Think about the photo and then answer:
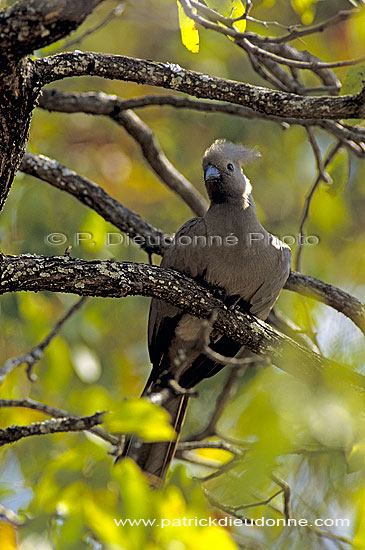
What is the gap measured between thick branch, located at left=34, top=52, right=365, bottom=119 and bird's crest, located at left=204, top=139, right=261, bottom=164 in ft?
4.32

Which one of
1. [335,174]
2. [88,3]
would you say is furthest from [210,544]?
[335,174]

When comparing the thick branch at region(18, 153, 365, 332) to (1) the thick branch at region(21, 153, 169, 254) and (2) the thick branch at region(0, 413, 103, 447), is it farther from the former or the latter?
(2) the thick branch at region(0, 413, 103, 447)

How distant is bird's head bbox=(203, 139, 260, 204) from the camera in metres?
4.03

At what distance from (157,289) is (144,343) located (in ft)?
12.8

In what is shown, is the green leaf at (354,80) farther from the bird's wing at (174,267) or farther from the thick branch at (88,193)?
the thick branch at (88,193)

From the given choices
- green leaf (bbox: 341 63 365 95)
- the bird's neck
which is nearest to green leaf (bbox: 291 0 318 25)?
green leaf (bbox: 341 63 365 95)

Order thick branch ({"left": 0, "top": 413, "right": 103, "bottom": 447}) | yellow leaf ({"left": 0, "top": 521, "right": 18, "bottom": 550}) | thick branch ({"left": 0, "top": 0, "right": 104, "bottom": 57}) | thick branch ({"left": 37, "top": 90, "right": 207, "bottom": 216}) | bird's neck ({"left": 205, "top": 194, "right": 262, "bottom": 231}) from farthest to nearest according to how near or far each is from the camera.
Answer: thick branch ({"left": 37, "top": 90, "right": 207, "bottom": 216}) < bird's neck ({"left": 205, "top": 194, "right": 262, "bottom": 231}) < yellow leaf ({"left": 0, "top": 521, "right": 18, "bottom": 550}) < thick branch ({"left": 0, "top": 413, "right": 103, "bottom": 447}) < thick branch ({"left": 0, "top": 0, "right": 104, "bottom": 57})

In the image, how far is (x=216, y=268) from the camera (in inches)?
147

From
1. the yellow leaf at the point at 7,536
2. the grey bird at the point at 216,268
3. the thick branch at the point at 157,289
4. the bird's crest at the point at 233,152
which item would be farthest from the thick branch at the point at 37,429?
the bird's crest at the point at 233,152

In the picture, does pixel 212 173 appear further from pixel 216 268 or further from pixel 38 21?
pixel 38 21

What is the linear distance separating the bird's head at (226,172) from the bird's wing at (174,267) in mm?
267

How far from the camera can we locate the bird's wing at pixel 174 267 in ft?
12.3

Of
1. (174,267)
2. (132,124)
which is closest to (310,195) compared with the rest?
(174,267)

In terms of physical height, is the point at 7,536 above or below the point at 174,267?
below
